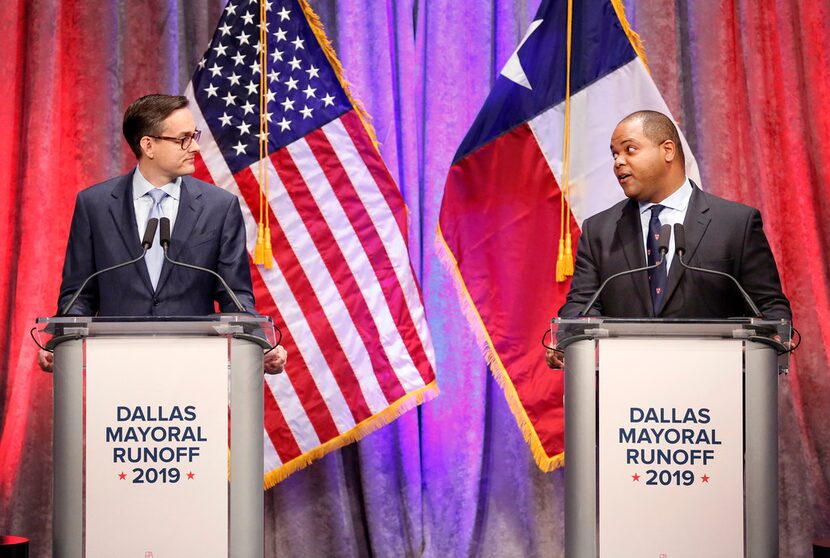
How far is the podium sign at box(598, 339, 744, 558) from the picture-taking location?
94.1 inches

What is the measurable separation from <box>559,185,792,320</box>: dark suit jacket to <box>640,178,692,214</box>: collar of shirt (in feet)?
0.10

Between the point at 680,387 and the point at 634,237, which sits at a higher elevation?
the point at 634,237

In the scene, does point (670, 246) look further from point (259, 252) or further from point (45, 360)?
point (45, 360)

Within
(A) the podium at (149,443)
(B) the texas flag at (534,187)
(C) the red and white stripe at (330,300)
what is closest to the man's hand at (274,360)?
(A) the podium at (149,443)

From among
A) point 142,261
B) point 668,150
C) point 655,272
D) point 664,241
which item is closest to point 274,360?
point 142,261

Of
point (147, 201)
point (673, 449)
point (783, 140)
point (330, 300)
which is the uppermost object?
point (783, 140)

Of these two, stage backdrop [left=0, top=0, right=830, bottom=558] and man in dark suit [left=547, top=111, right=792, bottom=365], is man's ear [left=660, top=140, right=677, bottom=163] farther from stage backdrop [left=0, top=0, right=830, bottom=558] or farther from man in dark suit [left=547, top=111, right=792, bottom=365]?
stage backdrop [left=0, top=0, right=830, bottom=558]

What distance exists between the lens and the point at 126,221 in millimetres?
3297

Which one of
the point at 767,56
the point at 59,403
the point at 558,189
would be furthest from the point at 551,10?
the point at 59,403

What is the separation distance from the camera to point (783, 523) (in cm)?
454

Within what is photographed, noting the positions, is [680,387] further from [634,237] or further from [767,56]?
[767,56]

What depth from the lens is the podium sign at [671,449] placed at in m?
2.39

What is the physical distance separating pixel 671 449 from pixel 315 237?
2242 millimetres

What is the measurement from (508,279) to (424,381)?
56cm
